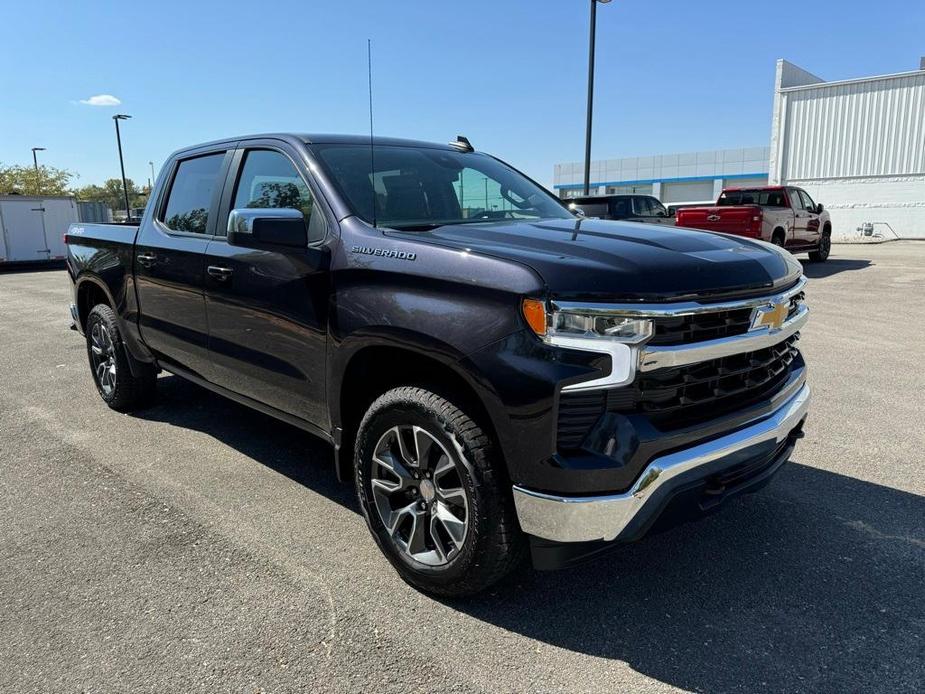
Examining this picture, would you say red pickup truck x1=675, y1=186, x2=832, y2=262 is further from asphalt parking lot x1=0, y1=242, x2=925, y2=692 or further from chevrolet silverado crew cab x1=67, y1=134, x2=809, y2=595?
chevrolet silverado crew cab x1=67, y1=134, x2=809, y2=595

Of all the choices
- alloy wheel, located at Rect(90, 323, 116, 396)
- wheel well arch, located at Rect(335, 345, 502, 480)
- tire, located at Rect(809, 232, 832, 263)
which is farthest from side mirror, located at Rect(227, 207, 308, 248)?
tire, located at Rect(809, 232, 832, 263)

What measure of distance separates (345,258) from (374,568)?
1358 millimetres

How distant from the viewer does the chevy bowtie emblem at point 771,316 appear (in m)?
2.71

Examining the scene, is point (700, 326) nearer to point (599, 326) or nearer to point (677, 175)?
point (599, 326)

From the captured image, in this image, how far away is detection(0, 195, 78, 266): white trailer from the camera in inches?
859

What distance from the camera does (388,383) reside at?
307 cm

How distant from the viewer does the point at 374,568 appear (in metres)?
3.07

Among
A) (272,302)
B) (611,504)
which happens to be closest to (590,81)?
(272,302)

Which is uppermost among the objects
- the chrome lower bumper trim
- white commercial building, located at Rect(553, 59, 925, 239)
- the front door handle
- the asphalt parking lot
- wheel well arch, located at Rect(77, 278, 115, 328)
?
white commercial building, located at Rect(553, 59, 925, 239)

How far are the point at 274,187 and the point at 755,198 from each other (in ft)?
48.2

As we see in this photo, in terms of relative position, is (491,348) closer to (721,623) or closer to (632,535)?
(632,535)

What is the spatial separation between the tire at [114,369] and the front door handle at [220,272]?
5.86 feet

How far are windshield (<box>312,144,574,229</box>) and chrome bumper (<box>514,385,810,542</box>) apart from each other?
1.44 metres

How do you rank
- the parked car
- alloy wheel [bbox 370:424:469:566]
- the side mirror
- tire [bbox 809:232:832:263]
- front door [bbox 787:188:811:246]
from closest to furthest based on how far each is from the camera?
alloy wheel [bbox 370:424:469:566] → the side mirror → the parked car → front door [bbox 787:188:811:246] → tire [bbox 809:232:832:263]
